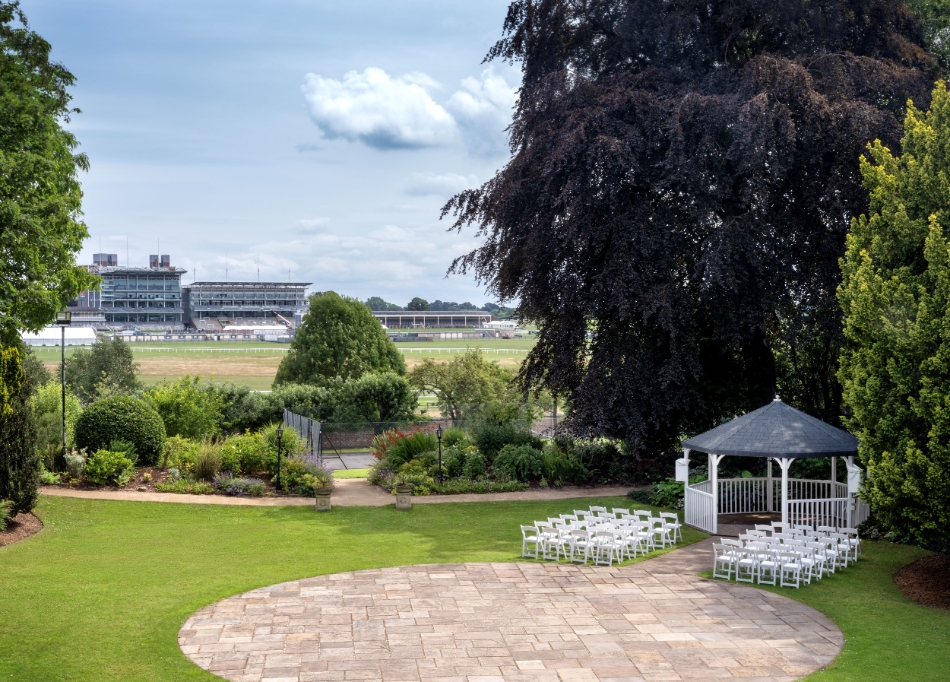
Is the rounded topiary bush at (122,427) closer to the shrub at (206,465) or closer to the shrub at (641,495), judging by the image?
the shrub at (206,465)

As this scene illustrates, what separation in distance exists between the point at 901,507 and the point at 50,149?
15527 mm

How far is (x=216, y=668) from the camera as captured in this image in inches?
400

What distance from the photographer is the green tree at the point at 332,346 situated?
48.2 m

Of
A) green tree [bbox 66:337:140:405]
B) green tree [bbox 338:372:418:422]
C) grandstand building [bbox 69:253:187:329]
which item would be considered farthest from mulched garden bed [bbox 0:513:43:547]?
grandstand building [bbox 69:253:187:329]

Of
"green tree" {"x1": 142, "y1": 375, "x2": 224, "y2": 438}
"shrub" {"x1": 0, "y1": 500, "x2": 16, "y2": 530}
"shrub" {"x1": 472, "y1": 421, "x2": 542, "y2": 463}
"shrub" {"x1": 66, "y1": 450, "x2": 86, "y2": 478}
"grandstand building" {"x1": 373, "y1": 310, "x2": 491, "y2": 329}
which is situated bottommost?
"shrub" {"x1": 0, "y1": 500, "x2": 16, "y2": 530}

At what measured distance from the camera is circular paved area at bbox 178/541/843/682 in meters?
10.2

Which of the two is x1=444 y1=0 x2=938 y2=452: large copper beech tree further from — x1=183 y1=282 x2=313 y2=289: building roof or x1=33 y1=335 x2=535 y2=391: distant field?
x1=183 y1=282 x2=313 y2=289: building roof

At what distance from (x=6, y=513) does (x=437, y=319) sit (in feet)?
495

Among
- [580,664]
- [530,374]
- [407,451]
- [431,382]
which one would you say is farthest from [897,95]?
[431,382]

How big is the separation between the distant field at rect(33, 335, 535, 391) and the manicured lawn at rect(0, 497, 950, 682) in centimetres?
6612

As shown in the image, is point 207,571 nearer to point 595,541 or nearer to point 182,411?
point 595,541

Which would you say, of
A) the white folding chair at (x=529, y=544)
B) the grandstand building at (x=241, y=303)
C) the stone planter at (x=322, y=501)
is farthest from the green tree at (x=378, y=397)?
the grandstand building at (x=241, y=303)

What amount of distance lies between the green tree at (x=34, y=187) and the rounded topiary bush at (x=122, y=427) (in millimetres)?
4742

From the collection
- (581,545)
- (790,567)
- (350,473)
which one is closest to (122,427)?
(350,473)
